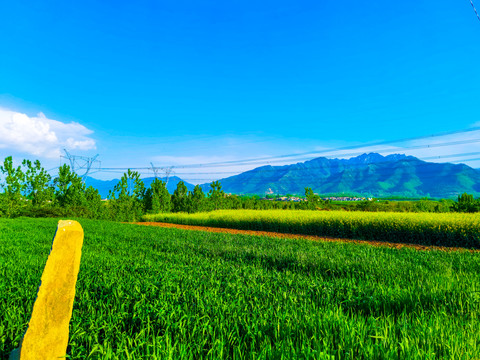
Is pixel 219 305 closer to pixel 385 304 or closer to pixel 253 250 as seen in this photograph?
pixel 385 304

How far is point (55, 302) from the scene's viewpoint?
1943 millimetres

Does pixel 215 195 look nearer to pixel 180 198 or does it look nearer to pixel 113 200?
pixel 180 198

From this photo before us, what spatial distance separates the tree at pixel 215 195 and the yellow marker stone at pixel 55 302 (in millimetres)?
37473

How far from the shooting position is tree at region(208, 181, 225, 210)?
131 feet

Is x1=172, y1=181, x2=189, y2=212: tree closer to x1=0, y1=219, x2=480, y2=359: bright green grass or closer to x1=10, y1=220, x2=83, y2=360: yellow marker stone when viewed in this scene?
x1=0, y1=219, x2=480, y2=359: bright green grass

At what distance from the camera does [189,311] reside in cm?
356

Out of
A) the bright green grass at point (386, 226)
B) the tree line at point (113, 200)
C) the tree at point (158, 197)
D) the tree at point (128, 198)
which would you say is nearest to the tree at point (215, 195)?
the tree line at point (113, 200)

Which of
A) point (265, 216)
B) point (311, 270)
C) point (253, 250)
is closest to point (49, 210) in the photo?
point (265, 216)

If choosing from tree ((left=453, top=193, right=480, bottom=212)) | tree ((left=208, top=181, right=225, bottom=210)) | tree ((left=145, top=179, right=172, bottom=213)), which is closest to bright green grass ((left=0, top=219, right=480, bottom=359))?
tree ((left=453, top=193, right=480, bottom=212))

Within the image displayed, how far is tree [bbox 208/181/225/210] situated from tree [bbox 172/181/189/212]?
386 centimetres

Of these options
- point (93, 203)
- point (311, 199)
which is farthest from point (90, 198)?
point (311, 199)

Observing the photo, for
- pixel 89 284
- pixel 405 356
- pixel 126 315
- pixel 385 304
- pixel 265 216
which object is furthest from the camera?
pixel 265 216

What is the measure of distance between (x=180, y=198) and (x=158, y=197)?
325cm

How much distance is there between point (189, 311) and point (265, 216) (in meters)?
20.4
